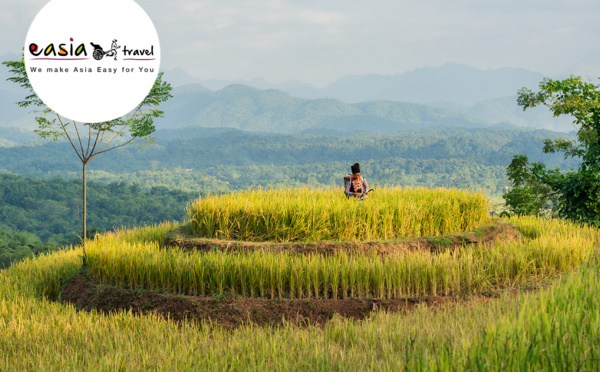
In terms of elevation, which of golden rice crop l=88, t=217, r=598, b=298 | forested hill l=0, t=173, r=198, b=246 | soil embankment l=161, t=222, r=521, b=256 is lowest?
forested hill l=0, t=173, r=198, b=246

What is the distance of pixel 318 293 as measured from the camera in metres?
7.73

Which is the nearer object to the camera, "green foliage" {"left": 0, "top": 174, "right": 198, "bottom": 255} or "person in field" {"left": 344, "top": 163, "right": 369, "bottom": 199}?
"person in field" {"left": 344, "top": 163, "right": 369, "bottom": 199}

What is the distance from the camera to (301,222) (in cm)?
922

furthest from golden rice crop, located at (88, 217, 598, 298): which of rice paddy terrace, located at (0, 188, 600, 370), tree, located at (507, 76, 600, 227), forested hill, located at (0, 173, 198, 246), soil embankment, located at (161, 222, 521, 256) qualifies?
forested hill, located at (0, 173, 198, 246)

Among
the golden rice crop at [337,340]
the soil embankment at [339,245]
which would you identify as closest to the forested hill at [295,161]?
the soil embankment at [339,245]

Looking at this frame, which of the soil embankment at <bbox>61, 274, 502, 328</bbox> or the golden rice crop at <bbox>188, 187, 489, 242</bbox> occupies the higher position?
the golden rice crop at <bbox>188, 187, 489, 242</bbox>

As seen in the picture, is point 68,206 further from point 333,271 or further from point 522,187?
point 333,271

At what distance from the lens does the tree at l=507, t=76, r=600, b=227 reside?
13523mm

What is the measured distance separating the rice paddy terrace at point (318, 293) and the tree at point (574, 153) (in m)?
2.39

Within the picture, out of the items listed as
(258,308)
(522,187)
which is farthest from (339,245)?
(522,187)

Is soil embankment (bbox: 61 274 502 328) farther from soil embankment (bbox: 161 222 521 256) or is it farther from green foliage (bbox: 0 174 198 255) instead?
green foliage (bbox: 0 174 198 255)

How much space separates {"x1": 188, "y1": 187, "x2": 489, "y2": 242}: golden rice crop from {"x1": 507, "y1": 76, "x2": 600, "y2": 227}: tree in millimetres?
4902

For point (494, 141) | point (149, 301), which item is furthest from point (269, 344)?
point (494, 141)

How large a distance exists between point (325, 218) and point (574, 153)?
51.9 feet
